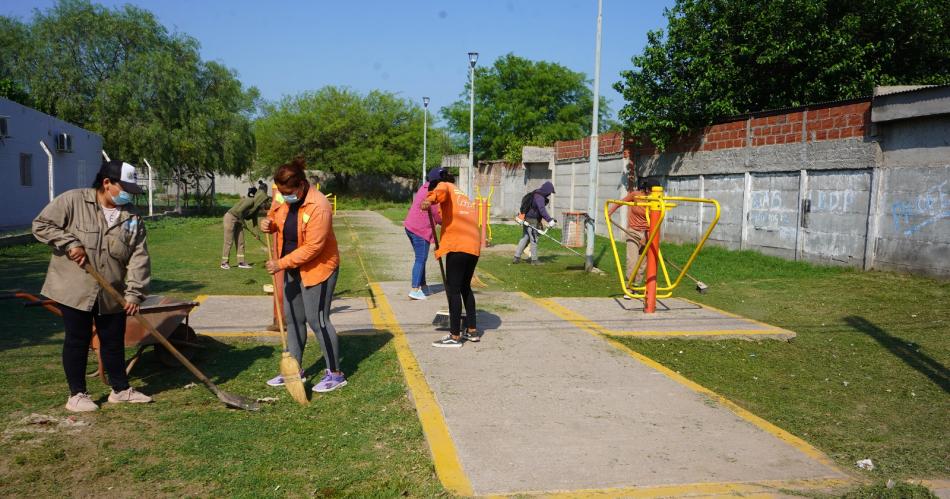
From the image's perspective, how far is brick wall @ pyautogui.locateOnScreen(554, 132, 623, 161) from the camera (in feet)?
67.1

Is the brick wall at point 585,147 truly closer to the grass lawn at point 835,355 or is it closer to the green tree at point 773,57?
the green tree at point 773,57

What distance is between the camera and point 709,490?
3.83m

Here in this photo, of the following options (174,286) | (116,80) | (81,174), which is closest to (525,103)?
(116,80)

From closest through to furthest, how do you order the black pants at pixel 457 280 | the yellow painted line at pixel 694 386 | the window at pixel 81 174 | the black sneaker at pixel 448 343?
the yellow painted line at pixel 694 386 < the black pants at pixel 457 280 < the black sneaker at pixel 448 343 < the window at pixel 81 174

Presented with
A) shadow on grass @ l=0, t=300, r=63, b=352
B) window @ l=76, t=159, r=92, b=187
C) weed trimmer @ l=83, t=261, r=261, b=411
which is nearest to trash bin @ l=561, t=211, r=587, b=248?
shadow on grass @ l=0, t=300, r=63, b=352

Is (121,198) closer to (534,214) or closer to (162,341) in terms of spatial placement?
(162,341)

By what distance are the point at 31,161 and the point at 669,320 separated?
20.2 m

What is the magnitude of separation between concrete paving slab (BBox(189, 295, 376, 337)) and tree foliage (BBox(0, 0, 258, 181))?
79.8 feet

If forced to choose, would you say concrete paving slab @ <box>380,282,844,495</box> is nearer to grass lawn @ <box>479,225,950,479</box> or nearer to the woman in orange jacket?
grass lawn @ <box>479,225,950,479</box>

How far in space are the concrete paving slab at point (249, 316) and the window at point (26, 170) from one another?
51.0 ft

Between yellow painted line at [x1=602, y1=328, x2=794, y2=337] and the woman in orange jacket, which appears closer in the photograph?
the woman in orange jacket

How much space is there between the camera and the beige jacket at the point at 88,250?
483 centimetres

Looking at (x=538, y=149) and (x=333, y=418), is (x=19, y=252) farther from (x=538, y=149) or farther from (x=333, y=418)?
(x=538, y=149)

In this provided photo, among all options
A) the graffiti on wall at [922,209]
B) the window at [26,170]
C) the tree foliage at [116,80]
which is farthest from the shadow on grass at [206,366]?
the tree foliage at [116,80]
